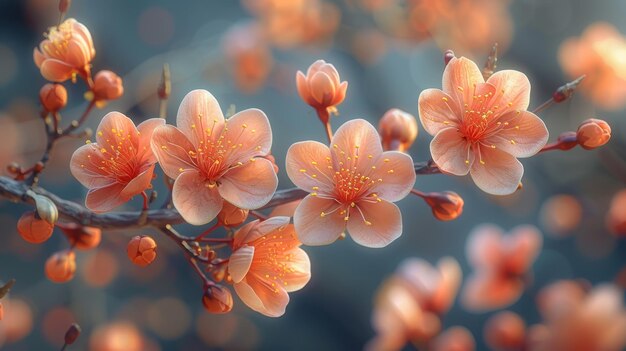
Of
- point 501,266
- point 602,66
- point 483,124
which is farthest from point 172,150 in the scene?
point 602,66

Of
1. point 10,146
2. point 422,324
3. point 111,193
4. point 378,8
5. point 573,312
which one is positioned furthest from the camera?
point 378,8

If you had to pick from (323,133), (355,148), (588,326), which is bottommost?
(323,133)

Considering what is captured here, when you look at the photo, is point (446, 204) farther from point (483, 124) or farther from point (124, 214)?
point (124, 214)

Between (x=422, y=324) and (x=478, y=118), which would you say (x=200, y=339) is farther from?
(x=478, y=118)

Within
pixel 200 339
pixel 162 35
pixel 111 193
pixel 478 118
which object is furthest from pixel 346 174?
pixel 162 35

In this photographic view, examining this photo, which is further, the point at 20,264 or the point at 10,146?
the point at 20,264

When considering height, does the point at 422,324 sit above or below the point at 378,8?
below

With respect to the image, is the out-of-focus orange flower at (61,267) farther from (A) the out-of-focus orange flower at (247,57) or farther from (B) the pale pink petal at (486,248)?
(A) the out-of-focus orange flower at (247,57)

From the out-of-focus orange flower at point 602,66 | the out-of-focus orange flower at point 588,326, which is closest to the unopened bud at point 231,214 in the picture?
the out-of-focus orange flower at point 588,326
